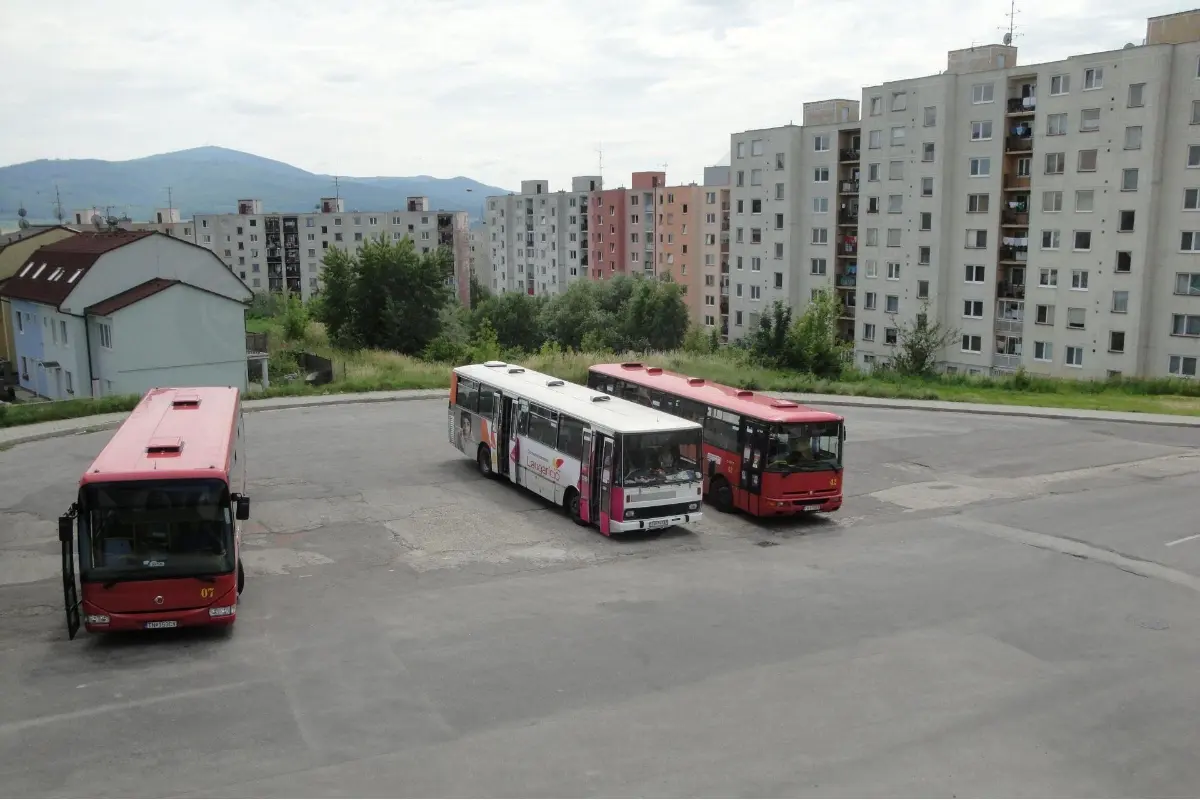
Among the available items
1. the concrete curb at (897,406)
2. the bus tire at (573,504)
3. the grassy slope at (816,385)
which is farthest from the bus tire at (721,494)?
the grassy slope at (816,385)

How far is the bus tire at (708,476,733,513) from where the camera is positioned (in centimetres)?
2129

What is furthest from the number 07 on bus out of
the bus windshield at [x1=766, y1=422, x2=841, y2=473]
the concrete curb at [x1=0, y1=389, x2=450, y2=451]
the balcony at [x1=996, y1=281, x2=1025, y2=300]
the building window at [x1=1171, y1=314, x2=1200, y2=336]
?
the balcony at [x1=996, y1=281, x2=1025, y2=300]

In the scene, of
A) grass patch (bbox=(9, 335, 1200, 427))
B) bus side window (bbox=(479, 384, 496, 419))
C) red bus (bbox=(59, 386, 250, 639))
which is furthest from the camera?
grass patch (bbox=(9, 335, 1200, 427))

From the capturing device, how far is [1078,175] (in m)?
55.0

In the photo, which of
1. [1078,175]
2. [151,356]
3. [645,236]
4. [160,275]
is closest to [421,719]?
[151,356]

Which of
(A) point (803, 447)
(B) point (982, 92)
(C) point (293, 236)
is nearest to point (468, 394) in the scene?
(A) point (803, 447)

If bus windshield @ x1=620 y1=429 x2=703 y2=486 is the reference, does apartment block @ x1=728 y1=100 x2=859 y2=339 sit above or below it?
above

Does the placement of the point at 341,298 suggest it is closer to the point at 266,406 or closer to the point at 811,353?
the point at 266,406

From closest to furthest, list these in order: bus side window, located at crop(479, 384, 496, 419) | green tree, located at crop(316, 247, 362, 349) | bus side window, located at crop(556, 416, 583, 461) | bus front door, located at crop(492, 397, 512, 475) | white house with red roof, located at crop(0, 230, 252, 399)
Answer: bus side window, located at crop(556, 416, 583, 461) < bus front door, located at crop(492, 397, 512, 475) < bus side window, located at crop(479, 384, 496, 419) < white house with red roof, located at crop(0, 230, 252, 399) < green tree, located at crop(316, 247, 362, 349)

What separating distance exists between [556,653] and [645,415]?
7214 millimetres

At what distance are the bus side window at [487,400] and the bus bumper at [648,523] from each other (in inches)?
220

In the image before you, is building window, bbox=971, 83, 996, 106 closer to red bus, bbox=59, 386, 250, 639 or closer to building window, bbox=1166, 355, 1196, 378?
building window, bbox=1166, 355, 1196, 378

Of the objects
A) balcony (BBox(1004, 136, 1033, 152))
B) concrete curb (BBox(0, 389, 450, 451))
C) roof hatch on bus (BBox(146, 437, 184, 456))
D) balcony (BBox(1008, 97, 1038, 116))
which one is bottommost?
concrete curb (BBox(0, 389, 450, 451))

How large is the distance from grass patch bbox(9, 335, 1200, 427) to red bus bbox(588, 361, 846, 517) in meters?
16.1
